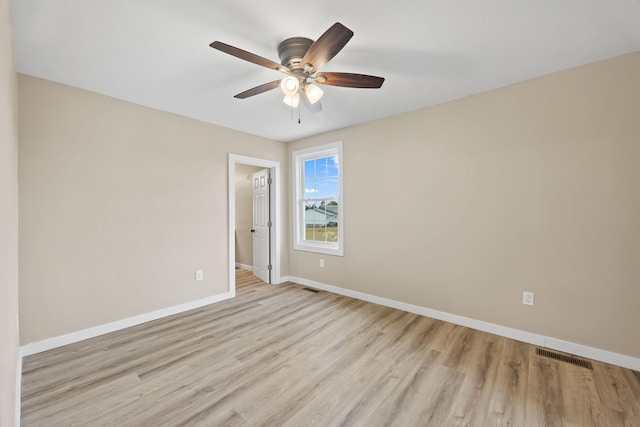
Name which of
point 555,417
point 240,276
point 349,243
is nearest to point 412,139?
point 349,243

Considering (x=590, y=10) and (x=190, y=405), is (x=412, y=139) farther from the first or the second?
(x=190, y=405)

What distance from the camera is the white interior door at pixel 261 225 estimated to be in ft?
15.1

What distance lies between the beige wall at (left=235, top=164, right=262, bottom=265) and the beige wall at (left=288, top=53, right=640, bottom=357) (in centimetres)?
284

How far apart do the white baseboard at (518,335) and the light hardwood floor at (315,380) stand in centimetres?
8

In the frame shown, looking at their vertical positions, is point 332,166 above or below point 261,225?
above

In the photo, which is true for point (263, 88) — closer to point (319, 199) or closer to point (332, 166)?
point (332, 166)

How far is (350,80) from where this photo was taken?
1.91m

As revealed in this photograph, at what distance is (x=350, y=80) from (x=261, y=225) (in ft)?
11.1

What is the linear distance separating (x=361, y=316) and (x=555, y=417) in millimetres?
1791

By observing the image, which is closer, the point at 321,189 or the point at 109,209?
the point at 109,209

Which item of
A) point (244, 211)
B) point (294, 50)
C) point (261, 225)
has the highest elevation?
point (294, 50)

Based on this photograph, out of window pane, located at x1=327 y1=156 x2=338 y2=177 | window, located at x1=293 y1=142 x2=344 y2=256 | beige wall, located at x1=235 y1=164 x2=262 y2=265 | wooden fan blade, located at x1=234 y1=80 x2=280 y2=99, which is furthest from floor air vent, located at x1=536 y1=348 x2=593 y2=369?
beige wall, located at x1=235 y1=164 x2=262 y2=265

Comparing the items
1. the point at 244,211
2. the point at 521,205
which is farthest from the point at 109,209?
the point at 521,205

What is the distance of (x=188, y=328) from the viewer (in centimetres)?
282
